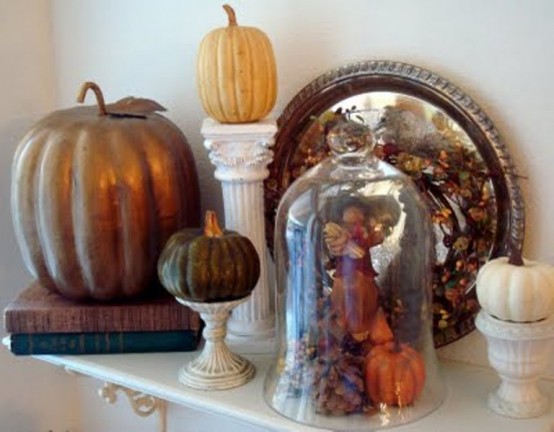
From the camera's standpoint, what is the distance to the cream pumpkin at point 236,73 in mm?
782

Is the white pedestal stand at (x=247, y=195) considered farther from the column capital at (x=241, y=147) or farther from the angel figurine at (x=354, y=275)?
the angel figurine at (x=354, y=275)

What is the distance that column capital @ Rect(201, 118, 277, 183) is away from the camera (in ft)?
2.63

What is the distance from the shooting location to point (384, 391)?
0.70 metres

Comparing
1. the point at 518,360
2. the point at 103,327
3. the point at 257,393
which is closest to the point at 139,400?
the point at 103,327

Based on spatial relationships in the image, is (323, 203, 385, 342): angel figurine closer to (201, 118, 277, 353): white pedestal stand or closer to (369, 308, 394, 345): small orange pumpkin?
(369, 308, 394, 345): small orange pumpkin

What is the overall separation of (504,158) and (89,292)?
49cm

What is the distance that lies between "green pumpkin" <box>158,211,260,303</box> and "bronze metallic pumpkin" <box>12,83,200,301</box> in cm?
10

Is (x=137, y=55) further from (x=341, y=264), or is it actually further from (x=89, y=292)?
(x=341, y=264)

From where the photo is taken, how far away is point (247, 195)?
2.73 ft

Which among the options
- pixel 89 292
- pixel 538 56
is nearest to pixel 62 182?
pixel 89 292

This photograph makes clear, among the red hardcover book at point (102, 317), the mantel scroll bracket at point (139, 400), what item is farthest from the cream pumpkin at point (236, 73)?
the mantel scroll bracket at point (139, 400)

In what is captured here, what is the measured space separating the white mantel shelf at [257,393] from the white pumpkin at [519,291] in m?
0.11

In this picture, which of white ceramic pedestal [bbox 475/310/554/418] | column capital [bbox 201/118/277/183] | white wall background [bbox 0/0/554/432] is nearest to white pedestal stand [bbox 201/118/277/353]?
column capital [bbox 201/118/277/183]

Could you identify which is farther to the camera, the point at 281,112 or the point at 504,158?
the point at 281,112
